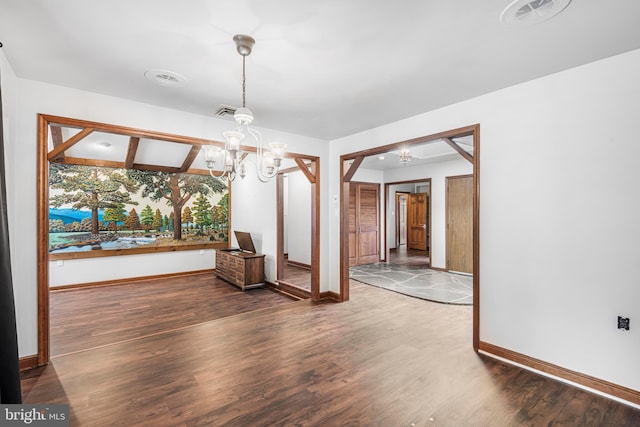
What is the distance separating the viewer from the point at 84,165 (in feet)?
18.6

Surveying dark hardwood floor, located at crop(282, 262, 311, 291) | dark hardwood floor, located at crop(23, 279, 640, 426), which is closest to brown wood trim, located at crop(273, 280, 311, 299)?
dark hardwood floor, located at crop(282, 262, 311, 291)

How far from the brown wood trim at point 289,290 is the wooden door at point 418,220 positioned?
609cm

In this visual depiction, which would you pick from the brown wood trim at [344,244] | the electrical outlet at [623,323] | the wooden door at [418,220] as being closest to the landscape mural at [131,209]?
the brown wood trim at [344,244]

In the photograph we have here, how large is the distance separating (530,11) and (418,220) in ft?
28.7

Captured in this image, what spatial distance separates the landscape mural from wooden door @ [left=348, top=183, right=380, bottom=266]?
3235 mm

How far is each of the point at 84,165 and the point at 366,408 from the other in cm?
652

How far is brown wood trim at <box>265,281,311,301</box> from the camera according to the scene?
4.98 m

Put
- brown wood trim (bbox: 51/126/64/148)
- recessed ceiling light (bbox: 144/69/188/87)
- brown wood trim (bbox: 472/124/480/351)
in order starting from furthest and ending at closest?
1. brown wood trim (bbox: 51/126/64/148)
2. brown wood trim (bbox: 472/124/480/351)
3. recessed ceiling light (bbox: 144/69/188/87)

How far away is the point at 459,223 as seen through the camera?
21.9 feet

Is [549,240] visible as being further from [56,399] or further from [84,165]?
[84,165]

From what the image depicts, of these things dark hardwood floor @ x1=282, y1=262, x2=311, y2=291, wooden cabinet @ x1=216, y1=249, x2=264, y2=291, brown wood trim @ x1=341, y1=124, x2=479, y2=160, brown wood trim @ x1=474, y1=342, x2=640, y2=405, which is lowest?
brown wood trim @ x1=474, y1=342, x2=640, y2=405

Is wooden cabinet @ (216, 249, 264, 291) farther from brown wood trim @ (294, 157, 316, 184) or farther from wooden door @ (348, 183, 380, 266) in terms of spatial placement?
wooden door @ (348, 183, 380, 266)

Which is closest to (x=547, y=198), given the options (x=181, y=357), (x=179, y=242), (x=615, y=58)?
(x=615, y=58)

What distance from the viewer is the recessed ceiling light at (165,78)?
2.51m
